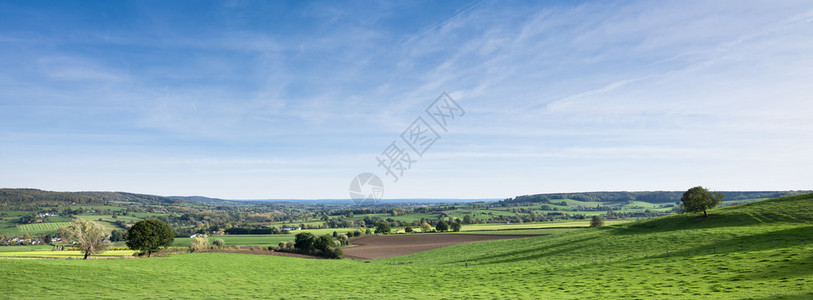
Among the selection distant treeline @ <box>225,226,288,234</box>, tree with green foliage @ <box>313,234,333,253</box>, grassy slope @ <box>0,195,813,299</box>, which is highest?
grassy slope @ <box>0,195,813,299</box>

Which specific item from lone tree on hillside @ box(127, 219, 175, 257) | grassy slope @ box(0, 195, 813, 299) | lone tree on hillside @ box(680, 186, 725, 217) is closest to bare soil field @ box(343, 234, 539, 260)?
grassy slope @ box(0, 195, 813, 299)

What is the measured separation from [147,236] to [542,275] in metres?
63.7

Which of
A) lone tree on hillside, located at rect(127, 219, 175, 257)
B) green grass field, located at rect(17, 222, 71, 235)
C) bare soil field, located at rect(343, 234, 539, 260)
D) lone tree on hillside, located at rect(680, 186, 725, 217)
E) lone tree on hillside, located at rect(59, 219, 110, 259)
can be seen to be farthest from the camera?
green grass field, located at rect(17, 222, 71, 235)

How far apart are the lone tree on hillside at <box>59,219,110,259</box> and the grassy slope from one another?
19423 mm

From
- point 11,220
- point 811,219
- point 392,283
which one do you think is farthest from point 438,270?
point 11,220

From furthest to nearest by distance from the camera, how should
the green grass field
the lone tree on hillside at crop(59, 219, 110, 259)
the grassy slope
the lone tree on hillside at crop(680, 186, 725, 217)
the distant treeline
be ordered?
the distant treeline → the green grass field → the lone tree on hillside at crop(680, 186, 725, 217) → the lone tree on hillside at crop(59, 219, 110, 259) → the grassy slope

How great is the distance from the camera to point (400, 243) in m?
106

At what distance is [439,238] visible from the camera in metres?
112

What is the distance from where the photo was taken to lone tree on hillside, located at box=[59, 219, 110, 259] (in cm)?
5691

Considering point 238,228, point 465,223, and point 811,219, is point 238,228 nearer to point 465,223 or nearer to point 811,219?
point 465,223

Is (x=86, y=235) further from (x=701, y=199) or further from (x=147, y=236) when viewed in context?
(x=701, y=199)

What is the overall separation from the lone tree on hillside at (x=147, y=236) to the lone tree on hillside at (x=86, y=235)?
5261mm

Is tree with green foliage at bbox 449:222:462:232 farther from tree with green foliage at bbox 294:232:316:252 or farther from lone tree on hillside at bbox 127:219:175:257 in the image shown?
lone tree on hillside at bbox 127:219:175:257

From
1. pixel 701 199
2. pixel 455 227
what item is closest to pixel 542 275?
pixel 701 199
